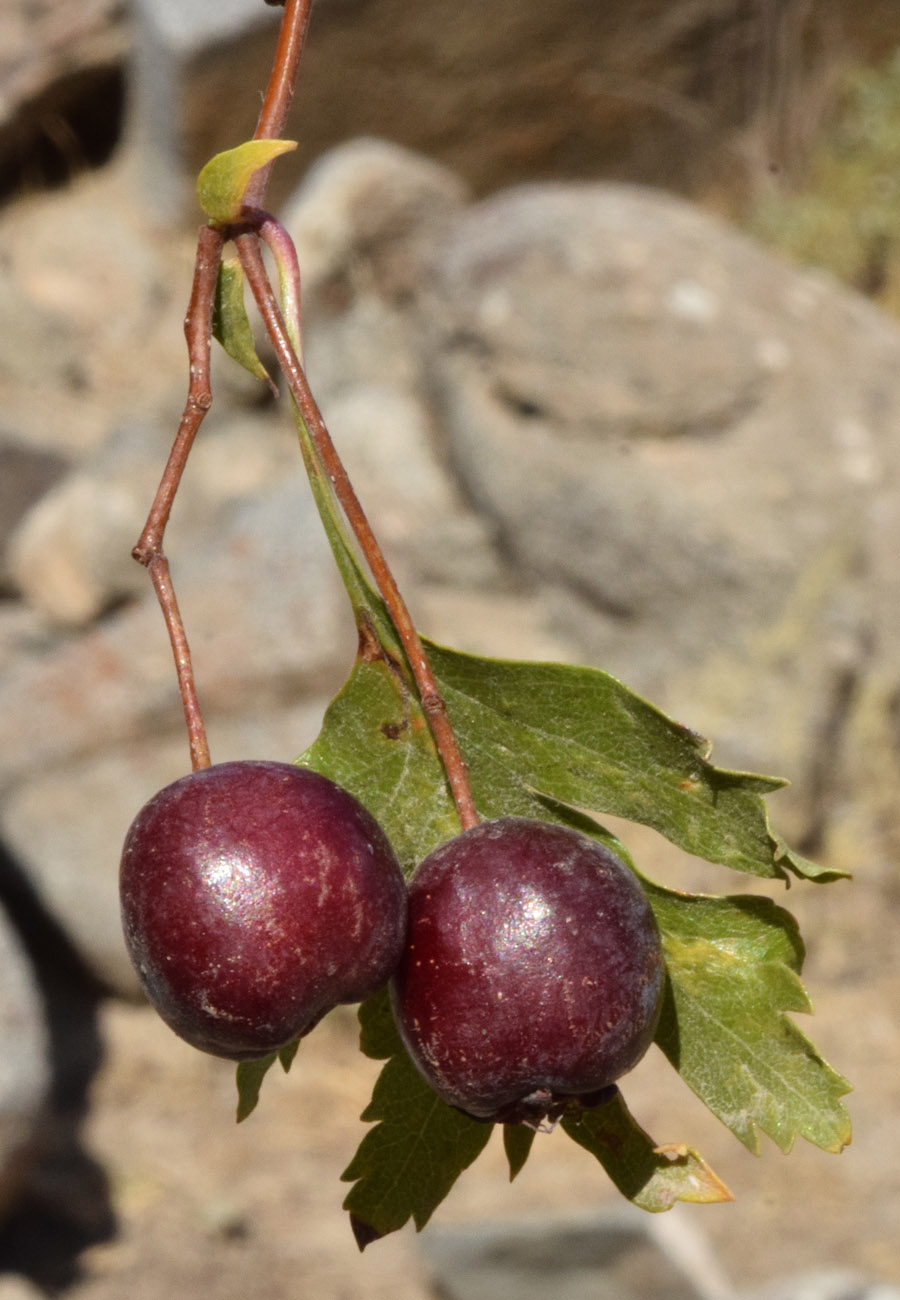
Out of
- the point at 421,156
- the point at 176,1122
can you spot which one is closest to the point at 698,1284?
the point at 176,1122

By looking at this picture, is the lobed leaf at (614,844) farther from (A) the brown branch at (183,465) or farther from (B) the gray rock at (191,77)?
(B) the gray rock at (191,77)

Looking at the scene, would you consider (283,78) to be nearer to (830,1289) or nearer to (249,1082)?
(249,1082)

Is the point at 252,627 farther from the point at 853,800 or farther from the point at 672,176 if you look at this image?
the point at 672,176

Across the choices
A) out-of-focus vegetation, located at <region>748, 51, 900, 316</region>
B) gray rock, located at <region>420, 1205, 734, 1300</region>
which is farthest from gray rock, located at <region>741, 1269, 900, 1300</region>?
out-of-focus vegetation, located at <region>748, 51, 900, 316</region>

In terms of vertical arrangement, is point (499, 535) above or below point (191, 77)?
below

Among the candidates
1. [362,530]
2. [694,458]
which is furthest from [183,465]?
[694,458]

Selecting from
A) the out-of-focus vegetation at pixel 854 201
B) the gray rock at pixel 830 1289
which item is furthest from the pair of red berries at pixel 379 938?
the out-of-focus vegetation at pixel 854 201

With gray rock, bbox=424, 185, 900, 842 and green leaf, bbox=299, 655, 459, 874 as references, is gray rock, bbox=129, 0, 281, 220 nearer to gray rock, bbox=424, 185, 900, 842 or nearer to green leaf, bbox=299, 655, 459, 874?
gray rock, bbox=424, 185, 900, 842
